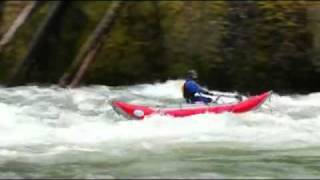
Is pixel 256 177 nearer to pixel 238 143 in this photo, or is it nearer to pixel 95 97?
pixel 238 143

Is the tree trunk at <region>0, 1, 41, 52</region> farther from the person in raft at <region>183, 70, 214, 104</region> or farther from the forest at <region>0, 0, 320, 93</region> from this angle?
the person in raft at <region>183, 70, 214, 104</region>

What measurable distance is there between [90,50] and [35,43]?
1455 mm

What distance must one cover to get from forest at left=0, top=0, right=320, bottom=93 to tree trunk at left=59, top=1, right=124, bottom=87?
0.09 ft

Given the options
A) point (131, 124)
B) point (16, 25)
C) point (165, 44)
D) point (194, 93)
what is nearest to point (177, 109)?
point (194, 93)

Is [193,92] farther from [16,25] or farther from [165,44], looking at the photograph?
[16,25]

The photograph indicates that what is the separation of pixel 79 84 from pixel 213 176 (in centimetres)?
1119

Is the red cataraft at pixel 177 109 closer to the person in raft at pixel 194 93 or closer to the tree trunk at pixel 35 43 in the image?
the person in raft at pixel 194 93

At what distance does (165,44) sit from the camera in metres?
19.1

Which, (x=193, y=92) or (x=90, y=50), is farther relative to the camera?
(x=90, y=50)

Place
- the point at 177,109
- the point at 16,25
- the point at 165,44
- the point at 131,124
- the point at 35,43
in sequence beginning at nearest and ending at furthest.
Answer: the point at 131,124
the point at 177,109
the point at 16,25
the point at 35,43
the point at 165,44

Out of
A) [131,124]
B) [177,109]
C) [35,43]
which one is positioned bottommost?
[35,43]

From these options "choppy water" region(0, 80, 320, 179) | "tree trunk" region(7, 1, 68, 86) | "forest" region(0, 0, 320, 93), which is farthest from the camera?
"tree trunk" region(7, 1, 68, 86)

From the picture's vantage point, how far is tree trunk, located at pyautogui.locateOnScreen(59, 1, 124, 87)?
1834 centimetres

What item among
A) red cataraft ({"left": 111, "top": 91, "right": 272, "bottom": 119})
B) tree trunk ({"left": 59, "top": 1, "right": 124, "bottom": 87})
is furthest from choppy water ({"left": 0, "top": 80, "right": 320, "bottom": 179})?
tree trunk ({"left": 59, "top": 1, "right": 124, "bottom": 87})
